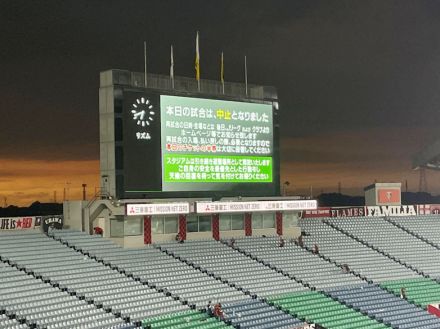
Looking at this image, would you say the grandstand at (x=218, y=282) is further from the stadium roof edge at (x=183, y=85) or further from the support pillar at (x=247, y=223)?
the stadium roof edge at (x=183, y=85)

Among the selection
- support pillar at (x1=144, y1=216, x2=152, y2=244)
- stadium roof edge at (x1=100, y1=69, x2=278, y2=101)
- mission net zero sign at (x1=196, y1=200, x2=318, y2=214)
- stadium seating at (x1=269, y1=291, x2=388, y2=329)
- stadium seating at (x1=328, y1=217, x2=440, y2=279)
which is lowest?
stadium seating at (x1=269, y1=291, x2=388, y2=329)

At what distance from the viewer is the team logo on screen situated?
37.4 metres

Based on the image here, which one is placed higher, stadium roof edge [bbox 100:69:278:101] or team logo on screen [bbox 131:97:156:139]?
stadium roof edge [bbox 100:69:278:101]

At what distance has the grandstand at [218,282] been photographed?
3136 cm

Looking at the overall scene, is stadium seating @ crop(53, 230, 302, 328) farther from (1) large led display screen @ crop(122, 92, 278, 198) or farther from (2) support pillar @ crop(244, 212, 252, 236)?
(2) support pillar @ crop(244, 212, 252, 236)

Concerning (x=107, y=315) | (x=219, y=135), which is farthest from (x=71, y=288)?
(x=219, y=135)

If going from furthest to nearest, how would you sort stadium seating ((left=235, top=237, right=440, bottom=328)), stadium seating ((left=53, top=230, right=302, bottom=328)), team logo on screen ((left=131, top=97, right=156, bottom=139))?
stadium seating ((left=235, top=237, right=440, bottom=328)) < team logo on screen ((left=131, top=97, right=156, bottom=139)) < stadium seating ((left=53, top=230, right=302, bottom=328))

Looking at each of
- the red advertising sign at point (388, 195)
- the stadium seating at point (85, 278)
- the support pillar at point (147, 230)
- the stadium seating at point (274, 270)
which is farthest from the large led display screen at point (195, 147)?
the red advertising sign at point (388, 195)

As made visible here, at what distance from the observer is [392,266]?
1825 inches

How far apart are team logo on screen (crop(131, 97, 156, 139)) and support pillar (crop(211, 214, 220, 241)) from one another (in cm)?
712

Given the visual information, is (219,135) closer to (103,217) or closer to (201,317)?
(103,217)

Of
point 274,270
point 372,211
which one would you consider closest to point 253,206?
point 274,270

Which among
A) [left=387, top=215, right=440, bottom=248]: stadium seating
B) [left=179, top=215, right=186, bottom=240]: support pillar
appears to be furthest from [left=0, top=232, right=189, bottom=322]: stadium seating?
[left=387, top=215, right=440, bottom=248]: stadium seating

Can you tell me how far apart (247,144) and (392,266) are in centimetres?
1294
